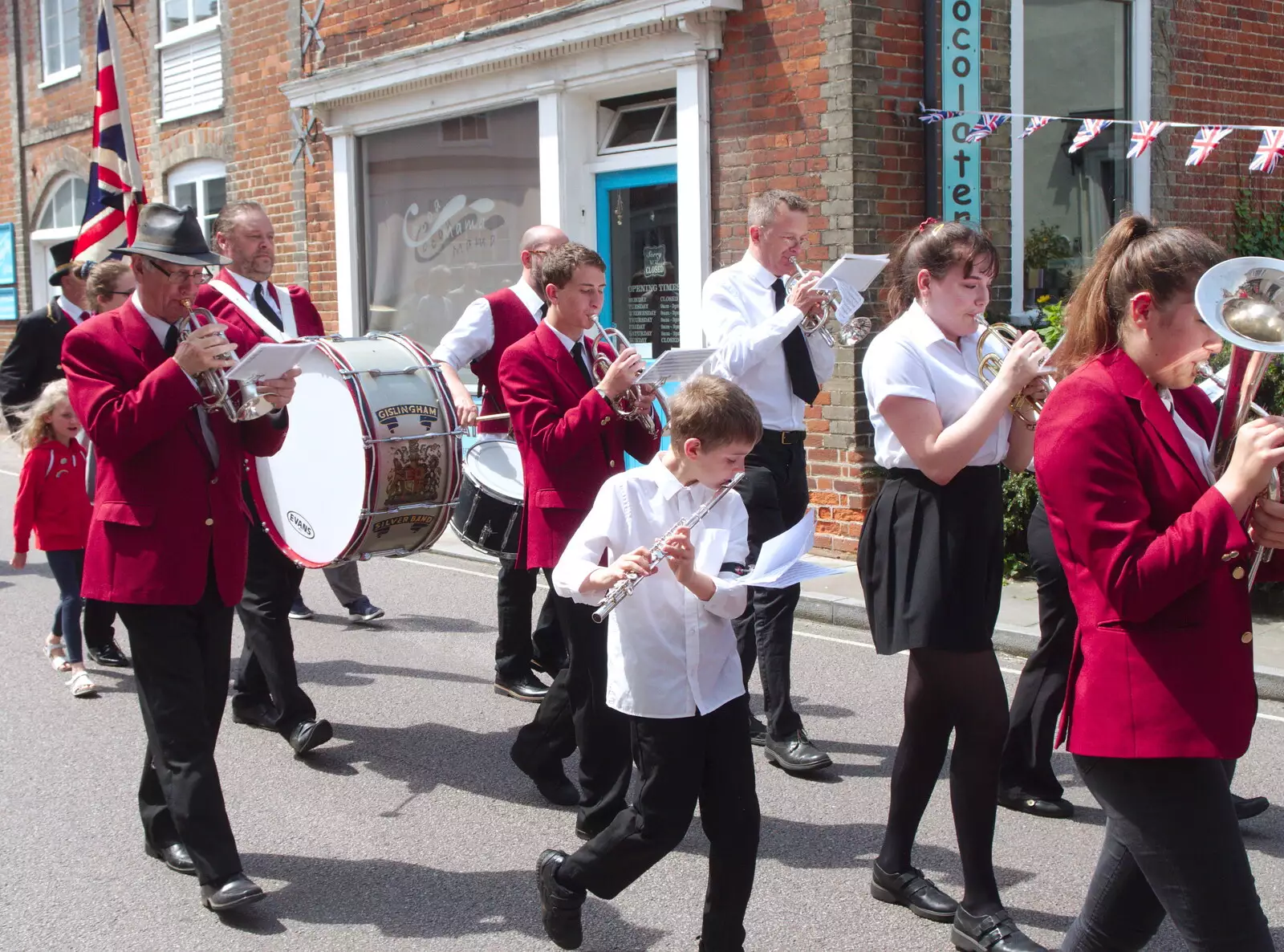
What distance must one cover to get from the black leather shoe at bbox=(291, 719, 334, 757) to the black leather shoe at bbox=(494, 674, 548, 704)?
1.03m

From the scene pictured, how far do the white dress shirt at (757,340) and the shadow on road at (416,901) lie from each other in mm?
1962

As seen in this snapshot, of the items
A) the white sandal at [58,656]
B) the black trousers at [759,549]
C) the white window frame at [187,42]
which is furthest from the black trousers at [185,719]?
the white window frame at [187,42]

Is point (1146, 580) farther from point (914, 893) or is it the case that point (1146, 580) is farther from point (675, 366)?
point (675, 366)

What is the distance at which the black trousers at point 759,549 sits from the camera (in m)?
5.22

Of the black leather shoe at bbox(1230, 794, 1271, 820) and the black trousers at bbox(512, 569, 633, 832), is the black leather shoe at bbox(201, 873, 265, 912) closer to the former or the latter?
the black trousers at bbox(512, 569, 633, 832)

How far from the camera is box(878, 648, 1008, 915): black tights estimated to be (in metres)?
3.70

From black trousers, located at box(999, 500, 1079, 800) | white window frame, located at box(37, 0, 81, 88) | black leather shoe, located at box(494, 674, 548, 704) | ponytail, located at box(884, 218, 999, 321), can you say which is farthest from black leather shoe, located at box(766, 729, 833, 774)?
white window frame, located at box(37, 0, 81, 88)

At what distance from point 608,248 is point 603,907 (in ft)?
25.1

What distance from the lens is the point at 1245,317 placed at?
2395 mm

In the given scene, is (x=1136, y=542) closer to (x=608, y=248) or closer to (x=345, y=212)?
(x=608, y=248)

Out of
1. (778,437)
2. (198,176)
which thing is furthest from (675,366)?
(198,176)

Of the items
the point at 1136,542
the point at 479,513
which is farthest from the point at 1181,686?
the point at 479,513

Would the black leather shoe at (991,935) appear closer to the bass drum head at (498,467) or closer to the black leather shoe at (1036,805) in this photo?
the black leather shoe at (1036,805)

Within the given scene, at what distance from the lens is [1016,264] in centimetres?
954
